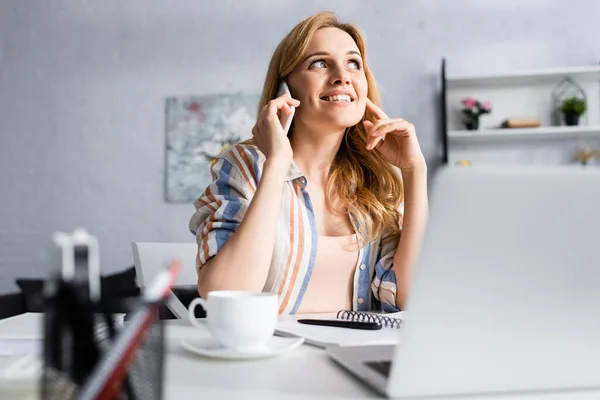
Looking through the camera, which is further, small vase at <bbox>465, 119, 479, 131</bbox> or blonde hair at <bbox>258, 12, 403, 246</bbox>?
small vase at <bbox>465, 119, 479, 131</bbox>

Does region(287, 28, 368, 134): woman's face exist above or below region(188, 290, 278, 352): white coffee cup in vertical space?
above

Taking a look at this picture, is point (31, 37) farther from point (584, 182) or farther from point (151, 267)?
point (584, 182)

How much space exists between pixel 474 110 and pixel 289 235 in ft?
7.54

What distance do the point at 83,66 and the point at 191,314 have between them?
3.51 metres

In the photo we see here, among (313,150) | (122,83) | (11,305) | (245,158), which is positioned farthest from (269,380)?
(122,83)

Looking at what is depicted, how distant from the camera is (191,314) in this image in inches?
28.9

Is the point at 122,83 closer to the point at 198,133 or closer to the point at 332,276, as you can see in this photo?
the point at 198,133

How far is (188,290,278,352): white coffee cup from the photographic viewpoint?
0.63 meters

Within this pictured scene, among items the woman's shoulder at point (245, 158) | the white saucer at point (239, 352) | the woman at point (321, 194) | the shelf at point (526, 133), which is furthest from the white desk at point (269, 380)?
the shelf at point (526, 133)

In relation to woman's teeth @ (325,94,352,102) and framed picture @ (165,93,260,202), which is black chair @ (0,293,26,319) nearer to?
framed picture @ (165,93,260,202)

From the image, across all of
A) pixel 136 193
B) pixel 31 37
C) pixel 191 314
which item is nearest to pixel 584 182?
pixel 191 314

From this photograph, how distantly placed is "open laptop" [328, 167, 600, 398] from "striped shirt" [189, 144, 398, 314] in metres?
0.82

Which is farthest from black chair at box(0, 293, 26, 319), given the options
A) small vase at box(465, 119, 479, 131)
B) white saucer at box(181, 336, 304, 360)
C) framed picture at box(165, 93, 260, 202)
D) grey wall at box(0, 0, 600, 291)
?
small vase at box(465, 119, 479, 131)

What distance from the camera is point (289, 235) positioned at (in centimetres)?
132
